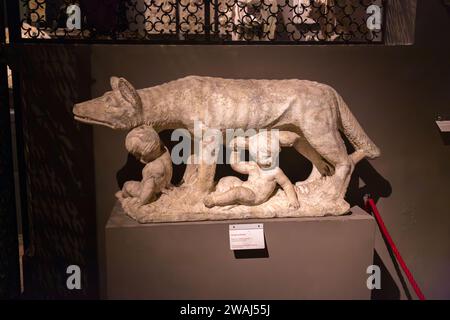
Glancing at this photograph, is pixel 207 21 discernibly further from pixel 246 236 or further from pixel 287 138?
pixel 246 236

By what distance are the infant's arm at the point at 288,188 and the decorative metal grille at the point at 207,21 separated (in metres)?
0.88

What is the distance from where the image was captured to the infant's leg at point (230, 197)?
89.8 inches

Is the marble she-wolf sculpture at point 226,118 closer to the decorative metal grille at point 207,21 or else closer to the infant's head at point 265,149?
the infant's head at point 265,149

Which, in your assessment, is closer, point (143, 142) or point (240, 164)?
point (143, 142)

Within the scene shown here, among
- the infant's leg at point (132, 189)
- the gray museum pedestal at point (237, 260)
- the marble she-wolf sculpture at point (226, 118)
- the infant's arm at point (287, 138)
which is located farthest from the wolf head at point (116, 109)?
the infant's arm at point (287, 138)

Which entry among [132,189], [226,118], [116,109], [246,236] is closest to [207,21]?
[226,118]

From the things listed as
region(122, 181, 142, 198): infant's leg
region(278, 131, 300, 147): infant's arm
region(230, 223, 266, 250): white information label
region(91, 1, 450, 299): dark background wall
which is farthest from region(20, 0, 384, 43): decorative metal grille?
region(230, 223, 266, 250): white information label

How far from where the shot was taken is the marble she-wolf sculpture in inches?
89.1

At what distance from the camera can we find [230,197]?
2279mm

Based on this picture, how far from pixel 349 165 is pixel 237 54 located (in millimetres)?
872

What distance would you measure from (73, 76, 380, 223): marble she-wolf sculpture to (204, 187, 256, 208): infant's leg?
0.02 meters

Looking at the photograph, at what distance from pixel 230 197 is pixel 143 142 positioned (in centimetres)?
50

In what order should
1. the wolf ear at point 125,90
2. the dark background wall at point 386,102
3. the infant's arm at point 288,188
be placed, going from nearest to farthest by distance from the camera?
the wolf ear at point 125,90
the infant's arm at point 288,188
the dark background wall at point 386,102

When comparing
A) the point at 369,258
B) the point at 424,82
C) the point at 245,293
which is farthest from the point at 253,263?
the point at 424,82
